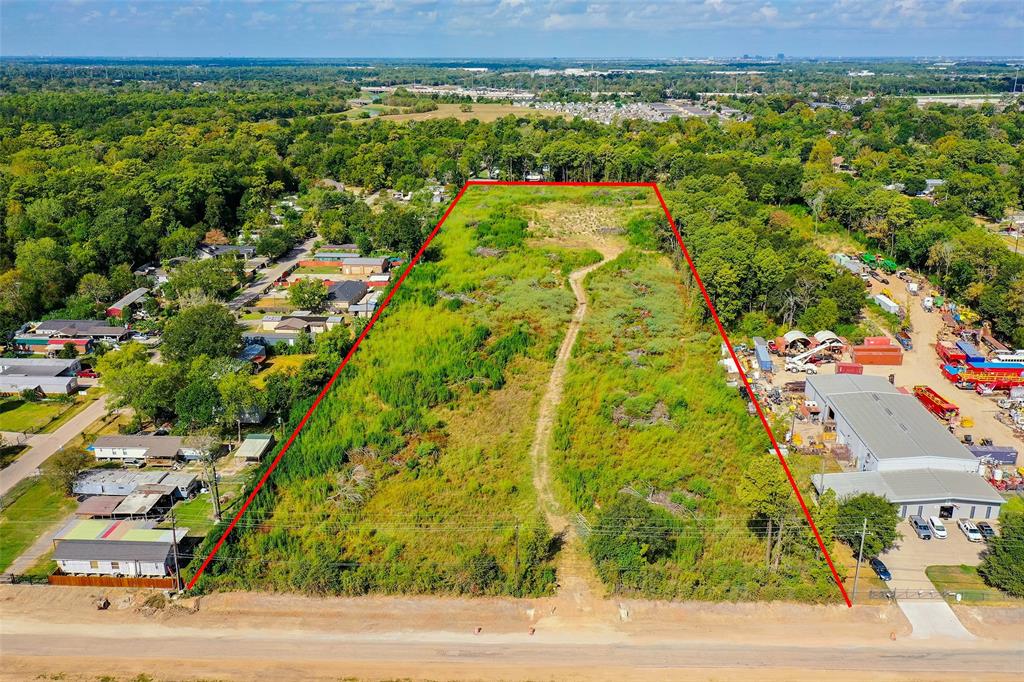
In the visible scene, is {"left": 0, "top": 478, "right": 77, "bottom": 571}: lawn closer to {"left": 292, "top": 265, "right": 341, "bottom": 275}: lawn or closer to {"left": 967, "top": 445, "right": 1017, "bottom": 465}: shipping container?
{"left": 292, "top": 265, "right": 341, "bottom": 275}: lawn

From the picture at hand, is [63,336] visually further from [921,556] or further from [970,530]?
[970,530]

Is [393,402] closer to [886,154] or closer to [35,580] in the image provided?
[35,580]

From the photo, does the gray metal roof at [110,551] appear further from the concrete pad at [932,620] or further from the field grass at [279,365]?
the concrete pad at [932,620]

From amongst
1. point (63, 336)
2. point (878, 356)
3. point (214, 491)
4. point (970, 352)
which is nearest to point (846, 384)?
point (878, 356)

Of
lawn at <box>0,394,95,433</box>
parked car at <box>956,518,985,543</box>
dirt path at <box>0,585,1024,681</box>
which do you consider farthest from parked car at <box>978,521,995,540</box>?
lawn at <box>0,394,95,433</box>

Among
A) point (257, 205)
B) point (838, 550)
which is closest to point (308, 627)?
point (838, 550)
